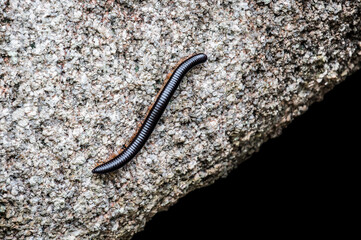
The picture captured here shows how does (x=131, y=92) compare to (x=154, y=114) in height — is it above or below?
above

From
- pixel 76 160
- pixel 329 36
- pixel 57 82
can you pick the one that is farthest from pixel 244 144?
pixel 57 82

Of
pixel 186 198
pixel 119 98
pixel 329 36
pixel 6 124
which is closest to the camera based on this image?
pixel 6 124

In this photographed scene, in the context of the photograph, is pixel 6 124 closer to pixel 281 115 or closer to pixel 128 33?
pixel 128 33
